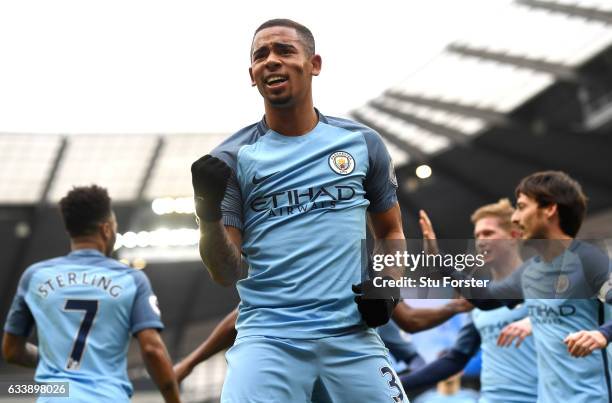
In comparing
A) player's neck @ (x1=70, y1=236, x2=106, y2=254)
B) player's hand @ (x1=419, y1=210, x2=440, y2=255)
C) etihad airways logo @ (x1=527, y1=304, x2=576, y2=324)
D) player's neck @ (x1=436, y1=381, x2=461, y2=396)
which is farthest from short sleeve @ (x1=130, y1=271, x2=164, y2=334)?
player's neck @ (x1=436, y1=381, x2=461, y2=396)

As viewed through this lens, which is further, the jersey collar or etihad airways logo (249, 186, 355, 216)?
the jersey collar

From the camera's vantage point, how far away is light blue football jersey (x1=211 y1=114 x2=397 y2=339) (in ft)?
9.57

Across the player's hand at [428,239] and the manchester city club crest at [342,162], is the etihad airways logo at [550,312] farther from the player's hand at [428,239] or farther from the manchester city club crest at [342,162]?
the manchester city club crest at [342,162]

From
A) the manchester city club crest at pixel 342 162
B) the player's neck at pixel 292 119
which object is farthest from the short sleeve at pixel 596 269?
the player's neck at pixel 292 119

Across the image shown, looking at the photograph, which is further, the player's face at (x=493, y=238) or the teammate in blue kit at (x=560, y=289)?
the player's face at (x=493, y=238)

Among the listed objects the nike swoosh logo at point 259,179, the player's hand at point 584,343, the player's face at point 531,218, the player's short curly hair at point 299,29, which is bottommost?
the player's hand at point 584,343

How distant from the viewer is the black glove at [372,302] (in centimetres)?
289

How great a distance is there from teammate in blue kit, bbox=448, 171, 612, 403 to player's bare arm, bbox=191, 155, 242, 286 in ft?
5.84

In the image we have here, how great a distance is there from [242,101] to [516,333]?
1733cm

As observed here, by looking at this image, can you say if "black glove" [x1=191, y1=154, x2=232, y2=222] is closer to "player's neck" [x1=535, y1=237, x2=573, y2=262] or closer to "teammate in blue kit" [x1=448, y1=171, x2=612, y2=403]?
"teammate in blue kit" [x1=448, y1=171, x2=612, y2=403]

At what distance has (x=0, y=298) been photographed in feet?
97.3

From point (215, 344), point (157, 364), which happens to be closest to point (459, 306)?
point (215, 344)

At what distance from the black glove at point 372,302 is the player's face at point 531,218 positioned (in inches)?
78.3

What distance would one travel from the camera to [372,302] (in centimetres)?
288
